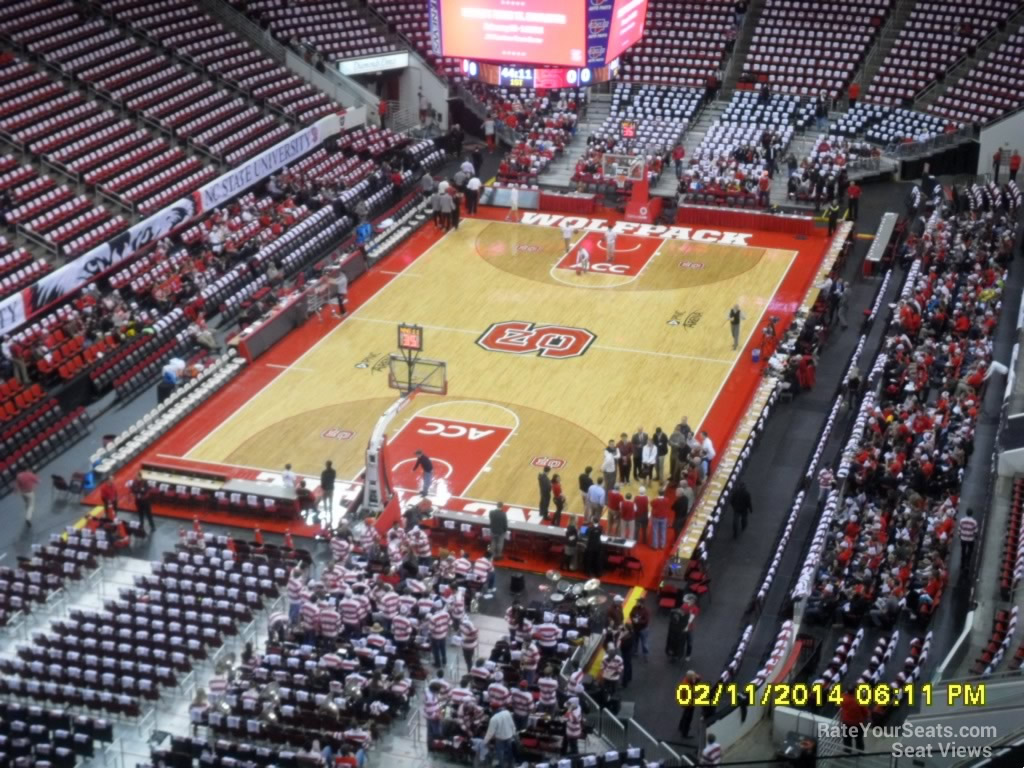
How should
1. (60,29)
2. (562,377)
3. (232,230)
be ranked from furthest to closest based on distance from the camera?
(60,29) → (232,230) → (562,377)

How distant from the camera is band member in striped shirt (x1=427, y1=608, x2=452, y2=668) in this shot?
25.8 metres

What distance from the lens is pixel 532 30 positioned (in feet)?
133

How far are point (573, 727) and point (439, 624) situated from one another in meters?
3.21

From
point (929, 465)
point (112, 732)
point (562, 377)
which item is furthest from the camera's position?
point (562, 377)

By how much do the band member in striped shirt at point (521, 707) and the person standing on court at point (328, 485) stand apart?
864 centimetres

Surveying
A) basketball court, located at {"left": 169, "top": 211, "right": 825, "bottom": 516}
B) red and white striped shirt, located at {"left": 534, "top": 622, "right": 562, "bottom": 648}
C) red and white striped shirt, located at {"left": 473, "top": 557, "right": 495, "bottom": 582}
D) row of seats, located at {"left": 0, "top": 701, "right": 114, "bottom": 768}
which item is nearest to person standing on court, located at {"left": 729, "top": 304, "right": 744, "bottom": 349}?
basketball court, located at {"left": 169, "top": 211, "right": 825, "bottom": 516}

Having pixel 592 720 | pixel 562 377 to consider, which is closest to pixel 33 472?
pixel 562 377

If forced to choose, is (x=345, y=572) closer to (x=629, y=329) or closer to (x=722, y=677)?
(x=722, y=677)

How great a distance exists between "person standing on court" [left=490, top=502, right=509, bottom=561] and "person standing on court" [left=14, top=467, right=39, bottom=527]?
8743 mm

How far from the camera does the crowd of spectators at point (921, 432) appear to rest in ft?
88.9

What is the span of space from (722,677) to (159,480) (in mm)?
12450

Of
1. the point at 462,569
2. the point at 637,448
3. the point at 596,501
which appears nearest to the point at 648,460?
the point at 637,448

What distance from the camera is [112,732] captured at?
24.3 m

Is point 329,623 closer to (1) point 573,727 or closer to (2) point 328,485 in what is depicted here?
(1) point 573,727
